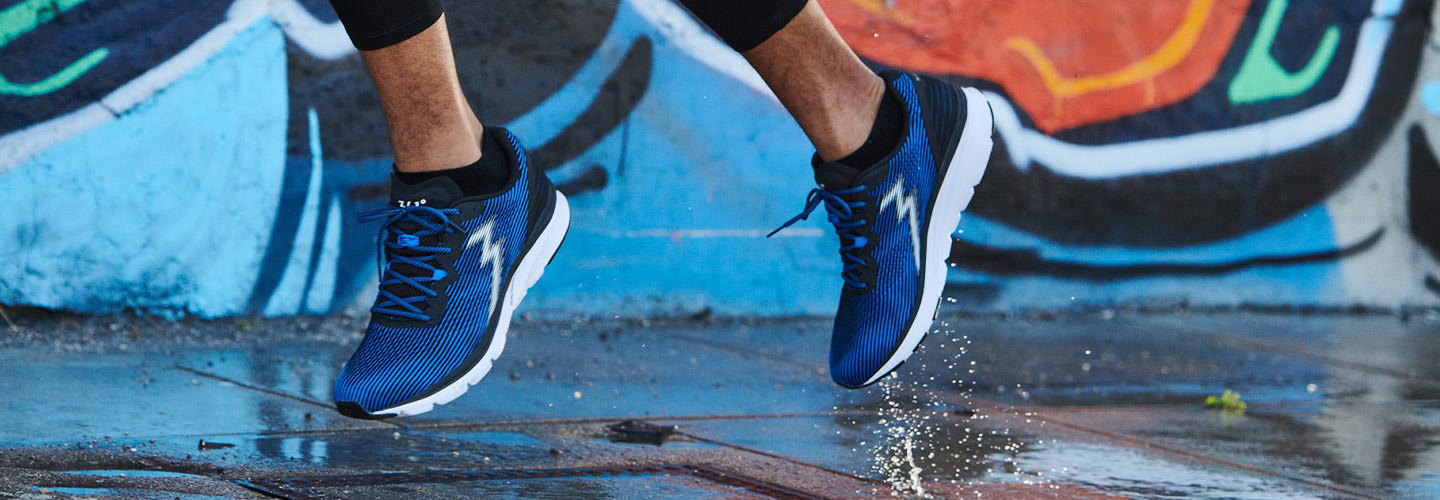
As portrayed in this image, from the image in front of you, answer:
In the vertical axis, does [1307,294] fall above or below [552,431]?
below

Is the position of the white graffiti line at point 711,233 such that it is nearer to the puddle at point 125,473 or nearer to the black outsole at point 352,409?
the puddle at point 125,473

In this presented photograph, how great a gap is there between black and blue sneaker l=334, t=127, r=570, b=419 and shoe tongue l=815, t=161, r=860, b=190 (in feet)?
1.55

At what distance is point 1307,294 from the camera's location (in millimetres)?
5645

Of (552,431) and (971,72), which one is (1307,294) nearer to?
(971,72)

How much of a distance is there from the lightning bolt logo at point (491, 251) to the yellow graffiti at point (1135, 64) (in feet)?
10.7

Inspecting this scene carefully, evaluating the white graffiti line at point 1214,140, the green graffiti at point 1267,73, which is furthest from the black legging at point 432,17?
the green graffiti at point 1267,73

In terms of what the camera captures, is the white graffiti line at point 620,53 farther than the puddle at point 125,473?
Yes

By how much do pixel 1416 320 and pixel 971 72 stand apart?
7.18 ft

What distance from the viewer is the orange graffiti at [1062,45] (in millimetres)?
4746

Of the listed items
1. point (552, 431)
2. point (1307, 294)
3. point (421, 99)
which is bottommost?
point (1307, 294)

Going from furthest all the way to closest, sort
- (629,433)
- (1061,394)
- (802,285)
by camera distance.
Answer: (802,285) < (1061,394) < (629,433)

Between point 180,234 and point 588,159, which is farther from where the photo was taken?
point 588,159

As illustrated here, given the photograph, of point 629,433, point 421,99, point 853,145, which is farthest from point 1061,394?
point 421,99

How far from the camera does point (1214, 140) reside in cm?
536
